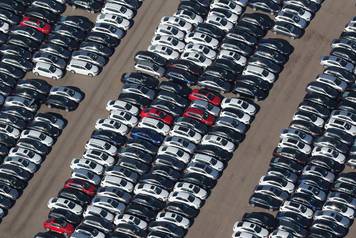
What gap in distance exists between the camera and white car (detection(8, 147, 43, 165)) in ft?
343

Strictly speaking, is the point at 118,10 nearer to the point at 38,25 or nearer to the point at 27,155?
the point at 38,25

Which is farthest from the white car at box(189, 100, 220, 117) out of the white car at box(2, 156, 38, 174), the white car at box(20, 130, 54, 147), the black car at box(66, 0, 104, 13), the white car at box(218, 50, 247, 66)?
the black car at box(66, 0, 104, 13)

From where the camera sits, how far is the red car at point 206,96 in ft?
350

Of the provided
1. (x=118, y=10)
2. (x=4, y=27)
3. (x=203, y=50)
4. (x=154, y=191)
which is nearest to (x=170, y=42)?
(x=203, y=50)

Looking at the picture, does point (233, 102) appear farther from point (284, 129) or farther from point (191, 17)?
point (191, 17)

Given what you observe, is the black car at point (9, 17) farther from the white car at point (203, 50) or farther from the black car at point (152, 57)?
the white car at point (203, 50)

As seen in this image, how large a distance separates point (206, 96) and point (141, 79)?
861 cm

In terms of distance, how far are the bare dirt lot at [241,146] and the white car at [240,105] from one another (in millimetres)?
1333

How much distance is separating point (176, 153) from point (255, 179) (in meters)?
9.60

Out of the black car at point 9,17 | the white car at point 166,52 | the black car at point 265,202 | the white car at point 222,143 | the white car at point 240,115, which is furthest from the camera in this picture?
the black car at point 9,17

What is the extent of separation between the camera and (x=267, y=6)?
370ft

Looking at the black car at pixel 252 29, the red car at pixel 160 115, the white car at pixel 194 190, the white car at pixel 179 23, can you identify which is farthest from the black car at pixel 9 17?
the white car at pixel 194 190

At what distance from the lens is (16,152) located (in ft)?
344

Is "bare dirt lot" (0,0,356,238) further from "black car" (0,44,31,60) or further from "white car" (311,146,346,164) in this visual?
"white car" (311,146,346,164)
